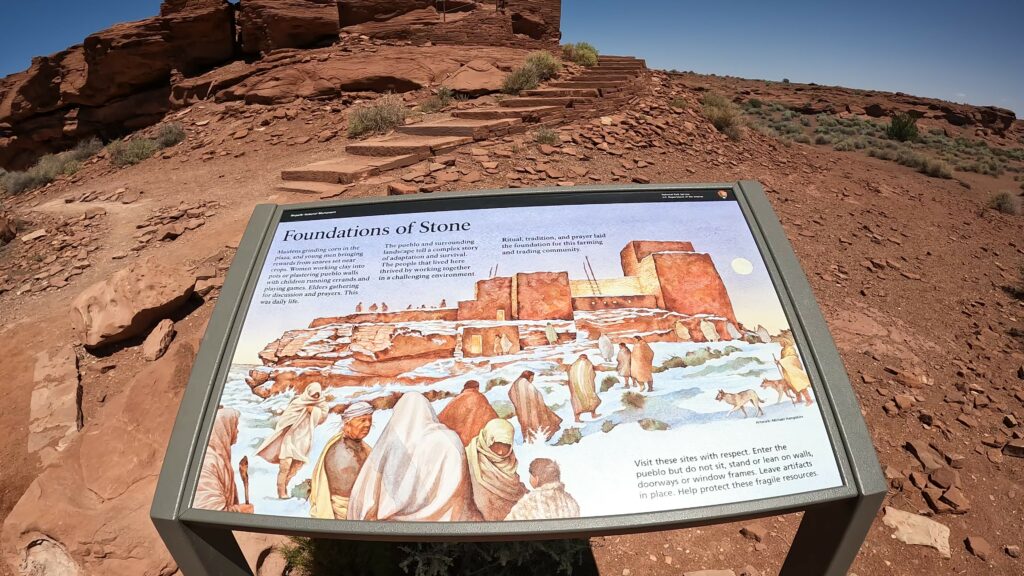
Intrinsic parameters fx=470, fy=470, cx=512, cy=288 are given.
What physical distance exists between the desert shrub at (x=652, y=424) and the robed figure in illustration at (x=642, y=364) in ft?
0.36

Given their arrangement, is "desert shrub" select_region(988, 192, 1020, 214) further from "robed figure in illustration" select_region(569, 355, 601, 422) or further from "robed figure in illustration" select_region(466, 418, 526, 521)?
"robed figure in illustration" select_region(466, 418, 526, 521)

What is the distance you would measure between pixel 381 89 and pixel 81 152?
9120 millimetres

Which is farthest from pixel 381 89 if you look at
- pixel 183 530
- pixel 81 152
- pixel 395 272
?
pixel 183 530

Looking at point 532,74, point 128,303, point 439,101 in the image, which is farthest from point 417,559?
point 532,74

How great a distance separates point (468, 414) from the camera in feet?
5.31

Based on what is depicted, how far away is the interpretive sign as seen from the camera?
4.90 feet

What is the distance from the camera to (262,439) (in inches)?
63.6

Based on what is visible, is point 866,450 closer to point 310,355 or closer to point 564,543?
point 564,543

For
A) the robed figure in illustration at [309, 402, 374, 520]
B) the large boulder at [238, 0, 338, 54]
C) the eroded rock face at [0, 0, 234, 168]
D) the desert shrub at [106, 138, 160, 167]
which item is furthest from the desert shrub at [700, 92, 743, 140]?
the eroded rock face at [0, 0, 234, 168]

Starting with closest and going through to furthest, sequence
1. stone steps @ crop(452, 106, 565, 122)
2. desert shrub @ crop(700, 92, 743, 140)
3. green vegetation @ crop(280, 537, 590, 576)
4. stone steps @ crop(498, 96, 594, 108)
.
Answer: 1. green vegetation @ crop(280, 537, 590, 576)
2. stone steps @ crop(452, 106, 565, 122)
3. stone steps @ crop(498, 96, 594, 108)
4. desert shrub @ crop(700, 92, 743, 140)

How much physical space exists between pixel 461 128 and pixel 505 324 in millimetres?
5952

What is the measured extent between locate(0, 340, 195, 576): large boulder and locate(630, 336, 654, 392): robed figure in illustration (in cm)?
276

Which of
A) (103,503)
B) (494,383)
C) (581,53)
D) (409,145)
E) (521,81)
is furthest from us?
(581,53)

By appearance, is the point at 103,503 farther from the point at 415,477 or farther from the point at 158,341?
the point at 415,477
